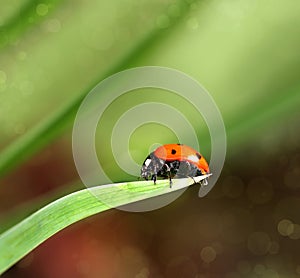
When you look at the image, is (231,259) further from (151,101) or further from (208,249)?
(151,101)

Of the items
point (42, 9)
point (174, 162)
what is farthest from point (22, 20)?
point (174, 162)

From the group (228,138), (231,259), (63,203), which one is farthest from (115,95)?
(63,203)

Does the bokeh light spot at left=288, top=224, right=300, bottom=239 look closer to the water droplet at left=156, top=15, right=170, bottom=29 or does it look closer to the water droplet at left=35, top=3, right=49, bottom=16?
the water droplet at left=156, top=15, right=170, bottom=29

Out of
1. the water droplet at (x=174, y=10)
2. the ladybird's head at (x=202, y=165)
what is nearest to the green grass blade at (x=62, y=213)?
the ladybird's head at (x=202, y=165)

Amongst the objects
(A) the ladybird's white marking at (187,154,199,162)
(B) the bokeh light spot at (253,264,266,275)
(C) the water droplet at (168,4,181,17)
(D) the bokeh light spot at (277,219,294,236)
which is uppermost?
(C) the water droplet at (168,4,181,17)

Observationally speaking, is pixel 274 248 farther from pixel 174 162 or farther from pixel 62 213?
pixel 62 213

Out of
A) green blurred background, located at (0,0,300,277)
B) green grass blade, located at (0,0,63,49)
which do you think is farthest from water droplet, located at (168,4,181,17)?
green grass blade, located at (0,0,63,49)
